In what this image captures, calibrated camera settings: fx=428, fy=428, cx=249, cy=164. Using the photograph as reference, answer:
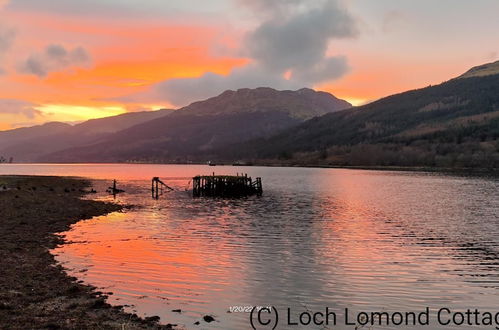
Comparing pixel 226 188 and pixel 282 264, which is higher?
pixel 226 188

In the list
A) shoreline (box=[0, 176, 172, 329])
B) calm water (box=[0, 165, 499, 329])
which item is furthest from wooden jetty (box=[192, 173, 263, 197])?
shoreline (box=[0, 176, 172, 329])

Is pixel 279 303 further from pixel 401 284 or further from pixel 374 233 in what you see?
pixel 374 233

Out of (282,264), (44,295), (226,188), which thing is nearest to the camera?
(44,295)

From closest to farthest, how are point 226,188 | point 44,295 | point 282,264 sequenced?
point 44,295 → point 282,264 → point 226,188

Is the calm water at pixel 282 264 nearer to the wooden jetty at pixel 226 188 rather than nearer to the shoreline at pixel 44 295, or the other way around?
the shoreline at pixel 44 295

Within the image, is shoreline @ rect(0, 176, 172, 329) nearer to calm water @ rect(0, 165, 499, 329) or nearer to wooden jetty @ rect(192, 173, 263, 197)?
calm water @ rect(0, 165, 499, 329)

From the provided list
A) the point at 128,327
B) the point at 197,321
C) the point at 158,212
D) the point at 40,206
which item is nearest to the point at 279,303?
the point at 197,321

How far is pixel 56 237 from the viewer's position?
2827 centimetres

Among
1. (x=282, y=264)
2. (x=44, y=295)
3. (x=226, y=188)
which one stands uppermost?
(x=226, y=188)

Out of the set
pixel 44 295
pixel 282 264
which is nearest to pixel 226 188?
pixel 282 264

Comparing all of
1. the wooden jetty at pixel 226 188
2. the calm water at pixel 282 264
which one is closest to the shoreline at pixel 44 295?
the calm water at pixel 282 264

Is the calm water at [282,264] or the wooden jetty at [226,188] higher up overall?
the wooden jetty at [226,188]

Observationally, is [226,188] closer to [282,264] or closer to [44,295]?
[282,264]

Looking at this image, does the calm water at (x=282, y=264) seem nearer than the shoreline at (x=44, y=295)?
No
